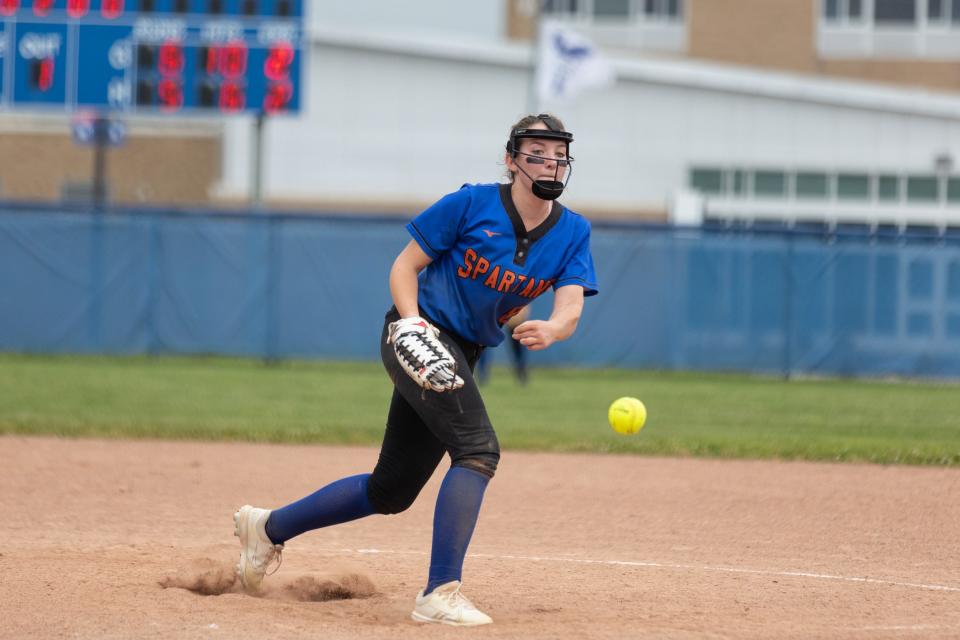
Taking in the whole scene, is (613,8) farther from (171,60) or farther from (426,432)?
(426,432)

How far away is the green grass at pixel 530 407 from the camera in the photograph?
11.0m

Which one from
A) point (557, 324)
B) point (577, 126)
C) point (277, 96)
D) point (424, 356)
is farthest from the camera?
point (577, 126)

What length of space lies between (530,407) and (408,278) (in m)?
8.68

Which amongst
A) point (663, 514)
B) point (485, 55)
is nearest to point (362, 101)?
point (485, 55)

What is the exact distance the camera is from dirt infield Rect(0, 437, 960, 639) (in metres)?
4.96

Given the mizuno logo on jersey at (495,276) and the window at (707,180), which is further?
the window at (707,180)

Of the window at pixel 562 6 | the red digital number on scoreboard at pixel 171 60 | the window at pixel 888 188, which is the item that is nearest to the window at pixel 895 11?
the window at pixel 562 6

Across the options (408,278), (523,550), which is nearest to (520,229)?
(408,278)

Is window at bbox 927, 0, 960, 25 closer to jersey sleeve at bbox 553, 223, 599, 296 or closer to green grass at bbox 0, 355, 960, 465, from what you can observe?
green grass at bbox 0, 355, 960, 465

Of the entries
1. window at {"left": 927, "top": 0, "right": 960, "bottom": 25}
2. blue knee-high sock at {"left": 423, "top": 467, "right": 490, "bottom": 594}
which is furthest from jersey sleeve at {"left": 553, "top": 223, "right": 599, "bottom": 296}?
window at {"left": 927, "top": 0, "right": 960, "bottom": 25}

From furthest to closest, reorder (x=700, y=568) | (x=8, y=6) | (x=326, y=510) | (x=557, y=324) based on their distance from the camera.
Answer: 1. (x=8, y=6)
2. (x=700, y=568)
3. (x=326, y=510)
4. (x=557, y=324)

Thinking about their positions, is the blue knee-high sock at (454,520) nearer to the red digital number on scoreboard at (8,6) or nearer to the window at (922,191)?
the red digital number on scoreboard at (8,6)

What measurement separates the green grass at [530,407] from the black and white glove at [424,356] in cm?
597

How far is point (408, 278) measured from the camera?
4.96 meters
